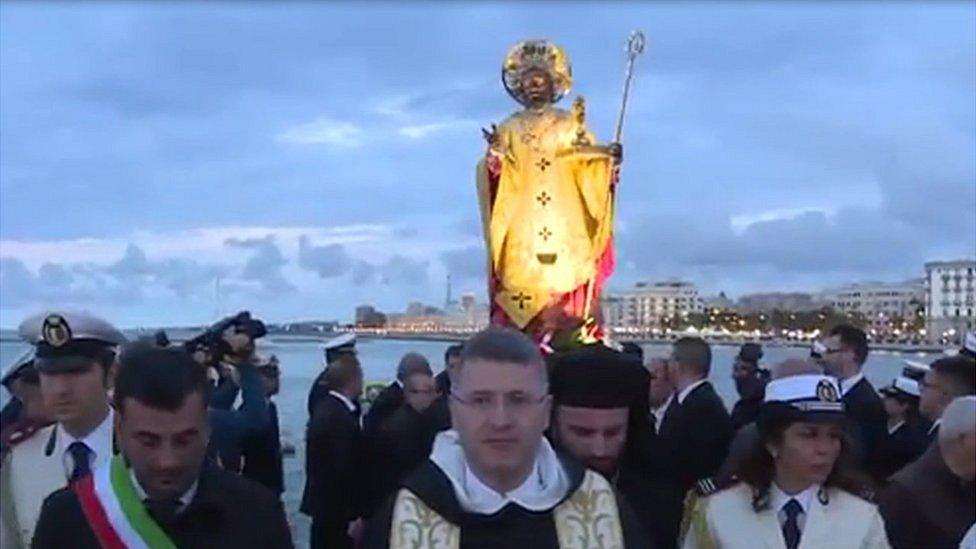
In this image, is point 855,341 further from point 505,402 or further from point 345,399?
point 505,402

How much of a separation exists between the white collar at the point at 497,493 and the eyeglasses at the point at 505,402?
0.17 metres

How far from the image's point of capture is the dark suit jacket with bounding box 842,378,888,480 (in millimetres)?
8461

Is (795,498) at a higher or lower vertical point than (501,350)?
lower

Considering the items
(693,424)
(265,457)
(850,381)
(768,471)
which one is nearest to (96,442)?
(768,471)

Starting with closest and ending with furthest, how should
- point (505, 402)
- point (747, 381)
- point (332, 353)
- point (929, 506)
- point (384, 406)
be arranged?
point (505, 402), point (929, 506), point (384, 406), point (332, 353), point (747, 381)

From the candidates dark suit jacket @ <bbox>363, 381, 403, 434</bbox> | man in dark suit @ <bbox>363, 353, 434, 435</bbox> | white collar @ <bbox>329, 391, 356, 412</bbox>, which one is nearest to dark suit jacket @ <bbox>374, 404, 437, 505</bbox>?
man in dark suit @ <bbox>363, 353, 434, 435</bbox>

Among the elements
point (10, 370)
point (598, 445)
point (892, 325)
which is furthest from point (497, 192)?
point (892, 325)

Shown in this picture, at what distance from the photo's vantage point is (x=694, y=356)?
345 inches

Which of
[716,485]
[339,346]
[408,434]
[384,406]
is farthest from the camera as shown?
[339,346]

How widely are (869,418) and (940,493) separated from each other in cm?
327

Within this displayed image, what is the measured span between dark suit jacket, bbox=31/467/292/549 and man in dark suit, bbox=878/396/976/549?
8.00ft

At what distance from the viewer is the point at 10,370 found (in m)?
5.62

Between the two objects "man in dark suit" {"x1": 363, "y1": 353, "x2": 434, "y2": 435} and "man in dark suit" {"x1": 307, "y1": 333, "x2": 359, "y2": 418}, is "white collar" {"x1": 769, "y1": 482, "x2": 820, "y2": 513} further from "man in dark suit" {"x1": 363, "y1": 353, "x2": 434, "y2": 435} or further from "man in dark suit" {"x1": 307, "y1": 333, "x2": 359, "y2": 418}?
"man in dark suit" {"x1": 307, "y1": 333, "x2": 359, "y2": 418}

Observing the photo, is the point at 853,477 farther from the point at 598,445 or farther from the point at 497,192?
the point at 497,192
